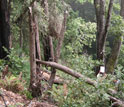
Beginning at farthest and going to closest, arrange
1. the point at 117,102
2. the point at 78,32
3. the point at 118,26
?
1. the point at 78,32
2. the point at 118,26
3. the point at 117,102

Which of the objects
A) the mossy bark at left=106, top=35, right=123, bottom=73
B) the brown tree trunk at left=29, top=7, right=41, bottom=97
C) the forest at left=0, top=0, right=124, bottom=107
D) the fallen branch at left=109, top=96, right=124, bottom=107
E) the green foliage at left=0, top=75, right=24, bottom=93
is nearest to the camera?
the fallen branch at left=109, top=96, right=124, bottom=107

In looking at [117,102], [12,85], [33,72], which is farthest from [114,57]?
[117,102]

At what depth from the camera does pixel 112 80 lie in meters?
3.60

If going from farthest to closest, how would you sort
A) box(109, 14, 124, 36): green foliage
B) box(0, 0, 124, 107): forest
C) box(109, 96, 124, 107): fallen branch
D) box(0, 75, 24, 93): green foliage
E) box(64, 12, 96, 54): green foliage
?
box(64, 12, 96, 54): green foliage → box(109, 14, 124, 36): green foliage → box(0, 75, 24, 93): green foliage → box(0, 0, 124, 107): forest → box(109, 96, 124, 107): fallen branch

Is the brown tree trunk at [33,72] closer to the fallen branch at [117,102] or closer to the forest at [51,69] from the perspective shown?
the forest at [51,69]

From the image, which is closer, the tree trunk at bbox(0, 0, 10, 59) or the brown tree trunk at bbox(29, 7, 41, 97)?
the brown tree trunk at bbox(29, 7, 41, 97)

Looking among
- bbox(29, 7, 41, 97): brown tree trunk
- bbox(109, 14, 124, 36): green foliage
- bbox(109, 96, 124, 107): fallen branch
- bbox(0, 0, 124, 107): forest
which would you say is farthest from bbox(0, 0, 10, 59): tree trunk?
bbox(109, 96, 124, 107): fallen branch

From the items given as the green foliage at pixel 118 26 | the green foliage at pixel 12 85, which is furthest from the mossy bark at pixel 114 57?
the green foliage at pixel 12 85

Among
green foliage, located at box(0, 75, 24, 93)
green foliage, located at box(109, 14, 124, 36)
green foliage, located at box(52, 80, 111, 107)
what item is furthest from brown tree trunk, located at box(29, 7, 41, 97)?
green foliage, located at box(109, 14, 124, 36)

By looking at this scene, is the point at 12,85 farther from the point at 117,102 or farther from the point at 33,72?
the point at 117,102

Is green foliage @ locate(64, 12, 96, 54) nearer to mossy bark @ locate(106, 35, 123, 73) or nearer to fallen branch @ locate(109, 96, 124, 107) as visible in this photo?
mossy bark @ locate(106, 35, 123, 73)

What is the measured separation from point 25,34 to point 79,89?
6093mm

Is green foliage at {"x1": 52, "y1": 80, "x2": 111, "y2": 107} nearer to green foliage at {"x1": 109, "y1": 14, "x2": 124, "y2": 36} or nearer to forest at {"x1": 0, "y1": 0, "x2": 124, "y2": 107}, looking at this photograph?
forest at {"x1": 0, "y1": 0, "x2": 124, "y2": 107}

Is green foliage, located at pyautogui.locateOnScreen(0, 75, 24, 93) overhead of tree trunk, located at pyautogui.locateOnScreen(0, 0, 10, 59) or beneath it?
beneath
